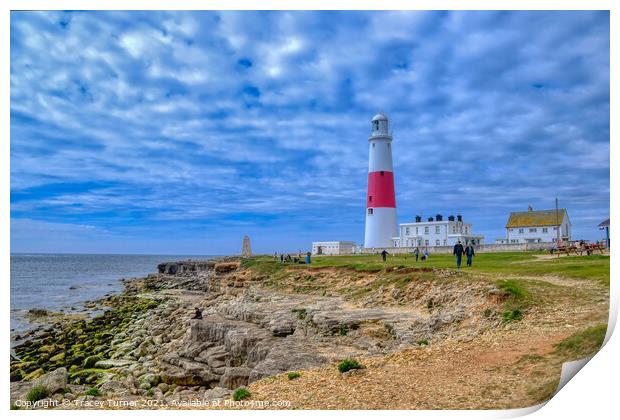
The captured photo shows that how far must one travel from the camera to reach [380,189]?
40.7 meters

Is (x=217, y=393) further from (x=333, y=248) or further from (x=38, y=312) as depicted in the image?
(x=333, y=248)

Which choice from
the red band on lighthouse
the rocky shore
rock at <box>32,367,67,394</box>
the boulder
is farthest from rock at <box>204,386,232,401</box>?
the red band on lighthouse

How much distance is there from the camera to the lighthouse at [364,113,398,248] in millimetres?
40844

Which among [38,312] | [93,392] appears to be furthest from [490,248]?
[38,312]

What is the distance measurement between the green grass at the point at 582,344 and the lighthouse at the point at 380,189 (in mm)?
31050

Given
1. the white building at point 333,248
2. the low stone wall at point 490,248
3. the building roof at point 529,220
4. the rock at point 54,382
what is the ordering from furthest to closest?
the white building at point 333,248, the low stone wall at point 490,248, the building roof at point 529,220, the rock at point 54,382

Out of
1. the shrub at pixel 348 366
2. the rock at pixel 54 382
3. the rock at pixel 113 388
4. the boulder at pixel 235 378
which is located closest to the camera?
the shrub at pixel 348 366

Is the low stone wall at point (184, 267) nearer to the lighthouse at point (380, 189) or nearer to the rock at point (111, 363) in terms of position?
the lighthouse at point (380, 189)

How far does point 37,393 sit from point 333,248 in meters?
37.8

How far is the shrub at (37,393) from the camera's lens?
37.6 ft

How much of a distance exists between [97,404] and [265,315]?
31.9ft

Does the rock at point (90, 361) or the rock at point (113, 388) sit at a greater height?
the rock at point (113, 388)

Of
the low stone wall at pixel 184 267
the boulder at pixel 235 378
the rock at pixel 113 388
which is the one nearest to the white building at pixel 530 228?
the boulder at pixel 235 378
